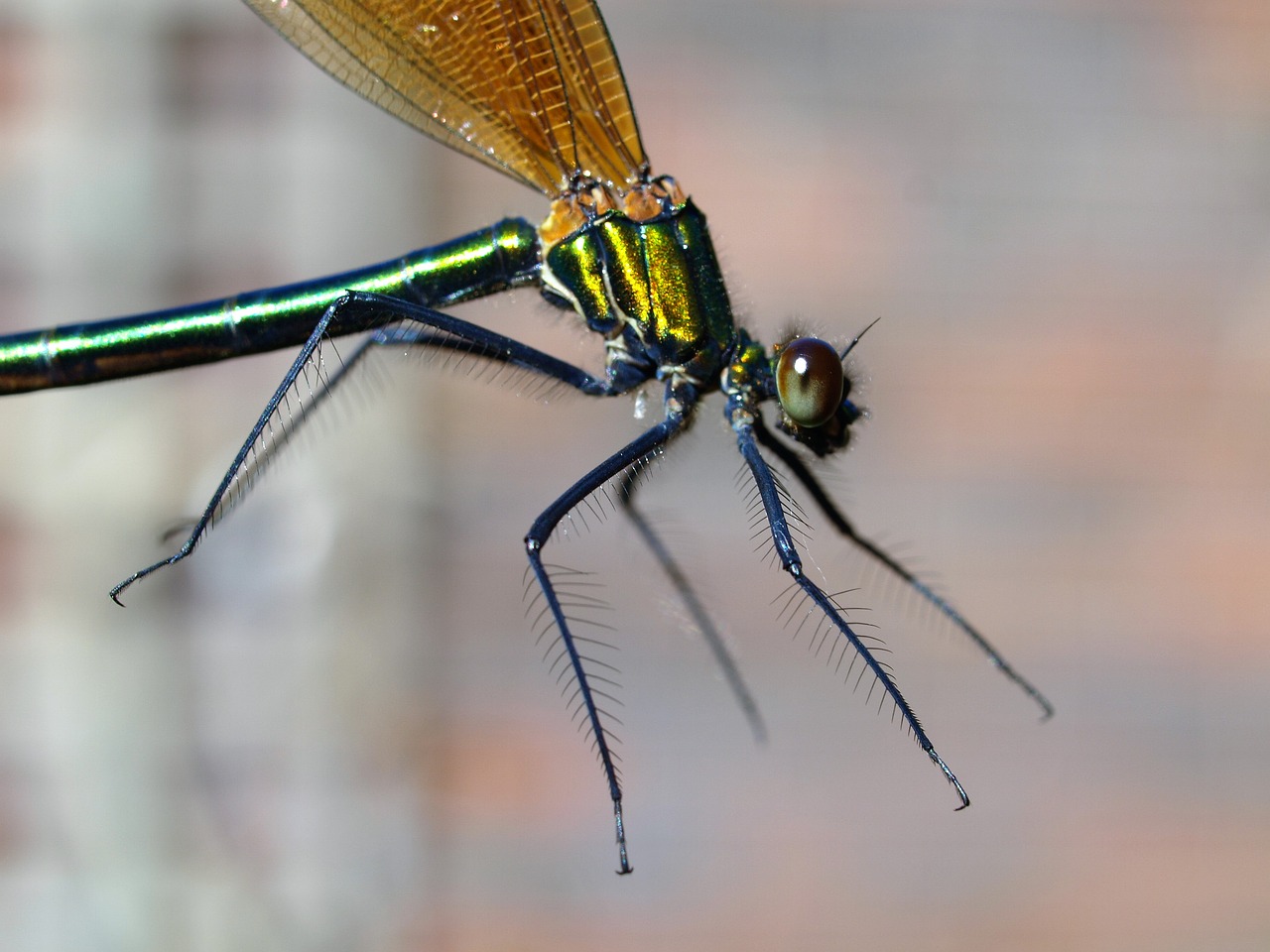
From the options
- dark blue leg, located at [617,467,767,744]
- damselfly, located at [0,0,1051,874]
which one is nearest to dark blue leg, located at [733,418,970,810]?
damselfly, located at [0,0,1051,874]

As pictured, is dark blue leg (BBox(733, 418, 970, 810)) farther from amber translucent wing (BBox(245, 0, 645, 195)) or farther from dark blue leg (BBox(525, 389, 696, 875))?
amber translucent wing (BBox(245, 0, 645, 195))

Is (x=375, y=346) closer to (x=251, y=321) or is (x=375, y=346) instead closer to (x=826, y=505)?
(x=251, y=321)

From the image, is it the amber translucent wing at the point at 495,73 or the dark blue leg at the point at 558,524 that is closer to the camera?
the dark blue leg at the point at 558,524

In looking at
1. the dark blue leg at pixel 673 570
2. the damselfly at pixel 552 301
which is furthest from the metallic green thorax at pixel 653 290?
the dark blue leg at pixel 673 570

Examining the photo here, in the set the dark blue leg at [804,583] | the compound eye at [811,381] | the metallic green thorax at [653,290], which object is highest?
the metallic green thorax at [653,290]

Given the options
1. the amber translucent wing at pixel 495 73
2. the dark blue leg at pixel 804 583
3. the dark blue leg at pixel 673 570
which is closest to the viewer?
the dark blue leg at pixel 804 583

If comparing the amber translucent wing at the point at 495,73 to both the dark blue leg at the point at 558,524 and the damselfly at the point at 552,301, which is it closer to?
the damselfly at the point at 552,301
